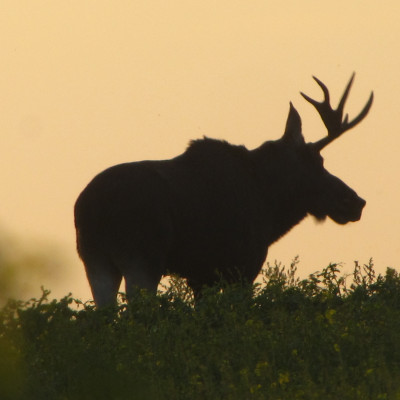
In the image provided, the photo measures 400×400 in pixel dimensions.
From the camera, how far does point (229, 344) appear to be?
650 cm

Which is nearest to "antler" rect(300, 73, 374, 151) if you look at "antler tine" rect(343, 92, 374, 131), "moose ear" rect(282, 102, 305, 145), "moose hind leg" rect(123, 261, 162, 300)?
"antler tine" rect(343, 92, 374, 131)

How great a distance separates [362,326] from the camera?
6.80 metres

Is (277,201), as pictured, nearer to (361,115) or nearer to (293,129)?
(293,129)

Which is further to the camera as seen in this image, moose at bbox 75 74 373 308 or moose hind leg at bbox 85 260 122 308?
moose hind leg at bbox 85 260 122 308

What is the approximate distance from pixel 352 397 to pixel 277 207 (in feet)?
19.4

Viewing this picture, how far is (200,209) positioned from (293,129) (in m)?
2.20

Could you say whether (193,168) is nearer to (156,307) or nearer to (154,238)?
(154,238)

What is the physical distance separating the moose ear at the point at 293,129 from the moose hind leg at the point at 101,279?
9.83 ft

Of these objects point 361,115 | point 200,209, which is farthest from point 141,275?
point 361,115

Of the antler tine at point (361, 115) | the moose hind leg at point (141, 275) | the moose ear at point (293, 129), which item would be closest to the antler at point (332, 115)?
the antler tine at point (361, 115)

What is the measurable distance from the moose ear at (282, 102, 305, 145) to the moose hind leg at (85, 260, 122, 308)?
2995mm

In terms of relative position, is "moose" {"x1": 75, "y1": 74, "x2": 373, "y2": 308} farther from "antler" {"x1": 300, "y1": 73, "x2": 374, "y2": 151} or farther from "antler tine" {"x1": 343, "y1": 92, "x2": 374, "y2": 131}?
"antler tine" {"x1": 343, "y1": 92, "x2": 374, "y2": 131}

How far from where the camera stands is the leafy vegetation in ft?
17.7

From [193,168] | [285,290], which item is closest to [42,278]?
[285,290]
